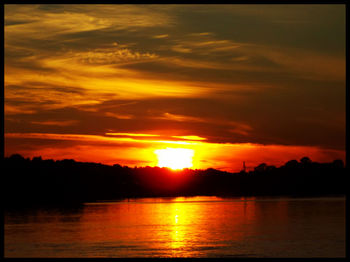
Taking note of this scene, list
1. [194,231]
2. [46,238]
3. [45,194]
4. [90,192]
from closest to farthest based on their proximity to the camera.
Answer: [46,238] → [194,231] → [45,194] → [90,192]

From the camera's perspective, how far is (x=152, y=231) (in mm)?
78625

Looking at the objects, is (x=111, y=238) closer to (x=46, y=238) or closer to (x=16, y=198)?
(x=46, y=238)

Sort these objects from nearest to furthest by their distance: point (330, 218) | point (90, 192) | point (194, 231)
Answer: point (194, 231), point (330, 218), point (90, 192)

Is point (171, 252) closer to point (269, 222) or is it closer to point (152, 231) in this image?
point (152, 231)

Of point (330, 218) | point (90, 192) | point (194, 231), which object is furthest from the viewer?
point (90, 192)

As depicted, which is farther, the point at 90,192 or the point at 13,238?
the point at 90,192

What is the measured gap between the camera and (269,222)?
94188 mm

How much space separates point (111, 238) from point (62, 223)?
24564mm

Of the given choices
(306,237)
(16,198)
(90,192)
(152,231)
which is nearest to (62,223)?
(152,231)

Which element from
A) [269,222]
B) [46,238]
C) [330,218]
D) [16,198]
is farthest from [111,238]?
[16,198]

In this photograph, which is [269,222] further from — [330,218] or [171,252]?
[171,252]
